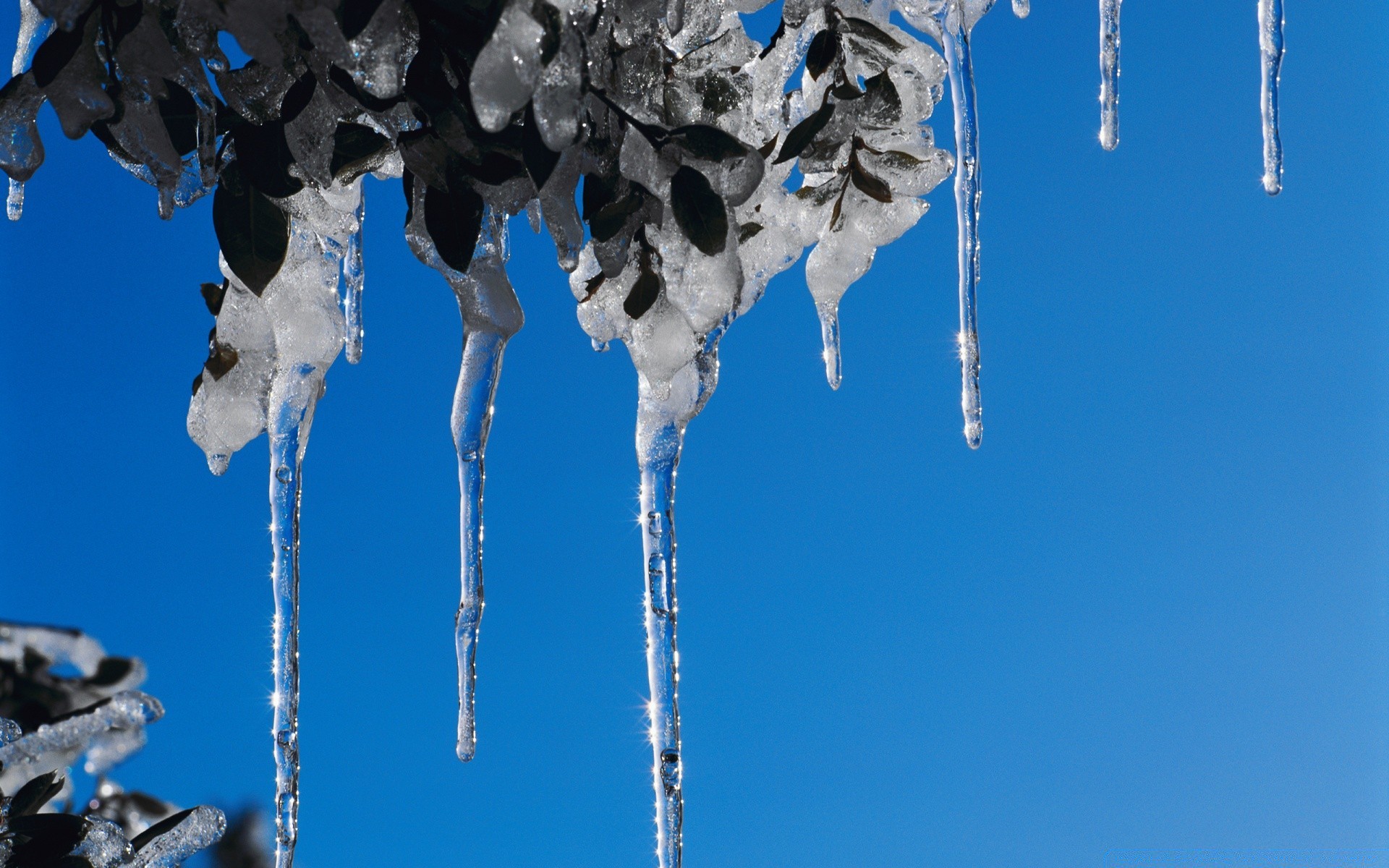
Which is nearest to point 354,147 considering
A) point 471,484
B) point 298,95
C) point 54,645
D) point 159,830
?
point 298,95

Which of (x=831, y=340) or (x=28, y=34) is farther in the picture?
(x=831, y=340)

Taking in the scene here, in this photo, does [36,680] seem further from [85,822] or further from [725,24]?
[725,24]

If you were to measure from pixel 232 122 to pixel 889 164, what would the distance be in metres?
0.42

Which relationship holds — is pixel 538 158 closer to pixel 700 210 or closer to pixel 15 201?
pixel 700 210

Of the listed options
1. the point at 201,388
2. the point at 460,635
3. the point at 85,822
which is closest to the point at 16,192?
the point at 201,388

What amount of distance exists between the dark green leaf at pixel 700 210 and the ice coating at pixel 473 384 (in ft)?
0.40

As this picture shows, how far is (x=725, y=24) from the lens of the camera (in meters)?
0.69

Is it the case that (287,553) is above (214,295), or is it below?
below

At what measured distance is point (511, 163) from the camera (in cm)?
56

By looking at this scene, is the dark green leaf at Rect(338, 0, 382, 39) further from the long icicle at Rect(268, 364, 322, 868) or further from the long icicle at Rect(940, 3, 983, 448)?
the long icicle at Rect(940, 3, 983, 448)

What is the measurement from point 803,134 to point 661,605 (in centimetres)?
33

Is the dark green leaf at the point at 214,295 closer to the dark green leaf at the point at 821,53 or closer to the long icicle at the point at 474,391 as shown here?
the long icicle at the point at 474,391

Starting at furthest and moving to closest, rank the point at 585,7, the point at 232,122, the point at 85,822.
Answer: the point at 85,822 < the point at 232,122 < the point at 585,7

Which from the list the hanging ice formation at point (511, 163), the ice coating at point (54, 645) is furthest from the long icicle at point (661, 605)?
the ice coating at point (54, 645)
